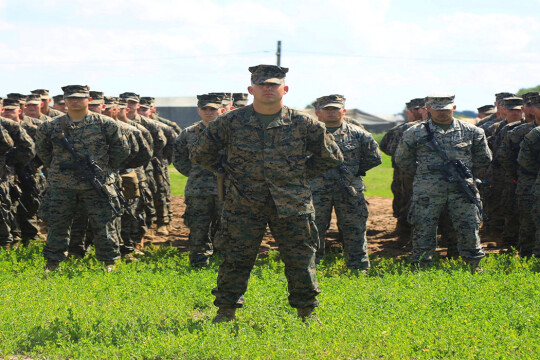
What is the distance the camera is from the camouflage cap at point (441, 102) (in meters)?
8.09

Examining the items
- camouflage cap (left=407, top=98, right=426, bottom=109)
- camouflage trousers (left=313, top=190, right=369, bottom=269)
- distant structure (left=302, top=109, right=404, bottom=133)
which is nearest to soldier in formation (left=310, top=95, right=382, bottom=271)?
camouflage trousers (left=313, top=190, right=369, bottom=269)

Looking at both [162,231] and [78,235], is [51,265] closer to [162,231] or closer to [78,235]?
[78,235]

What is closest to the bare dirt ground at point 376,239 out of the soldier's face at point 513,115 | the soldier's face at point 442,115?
the soldier's face at point 513,115

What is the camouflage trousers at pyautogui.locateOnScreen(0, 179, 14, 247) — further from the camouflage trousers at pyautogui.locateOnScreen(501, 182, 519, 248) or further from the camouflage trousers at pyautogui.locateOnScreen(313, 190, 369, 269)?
the camouflage trousers at pyautogui.locateOnScreen(501, 182, 519, 248)

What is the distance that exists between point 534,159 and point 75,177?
5.78m

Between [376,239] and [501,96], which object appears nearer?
[376,239]

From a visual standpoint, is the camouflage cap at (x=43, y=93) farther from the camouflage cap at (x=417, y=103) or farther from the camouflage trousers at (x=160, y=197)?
the camouflage cap at (x=417, y=103)

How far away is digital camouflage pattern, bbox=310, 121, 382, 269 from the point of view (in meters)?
8.38

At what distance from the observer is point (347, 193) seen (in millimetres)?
8367

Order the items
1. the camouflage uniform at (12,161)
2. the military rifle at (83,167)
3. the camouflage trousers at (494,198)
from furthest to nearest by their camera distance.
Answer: the camouflage trousers at (494,198) < the camouflage uniform at (12,161) < the military rifle at (83,167)

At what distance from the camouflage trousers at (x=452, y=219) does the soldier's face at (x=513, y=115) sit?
280cm

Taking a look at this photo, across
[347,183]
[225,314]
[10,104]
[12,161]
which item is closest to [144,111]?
[10,104]

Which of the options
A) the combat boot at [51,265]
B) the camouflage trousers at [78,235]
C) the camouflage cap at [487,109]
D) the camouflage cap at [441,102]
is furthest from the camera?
the camouflage cap at [487,109]

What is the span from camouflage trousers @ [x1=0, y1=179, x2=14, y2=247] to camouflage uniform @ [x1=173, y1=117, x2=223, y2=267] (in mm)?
2903
